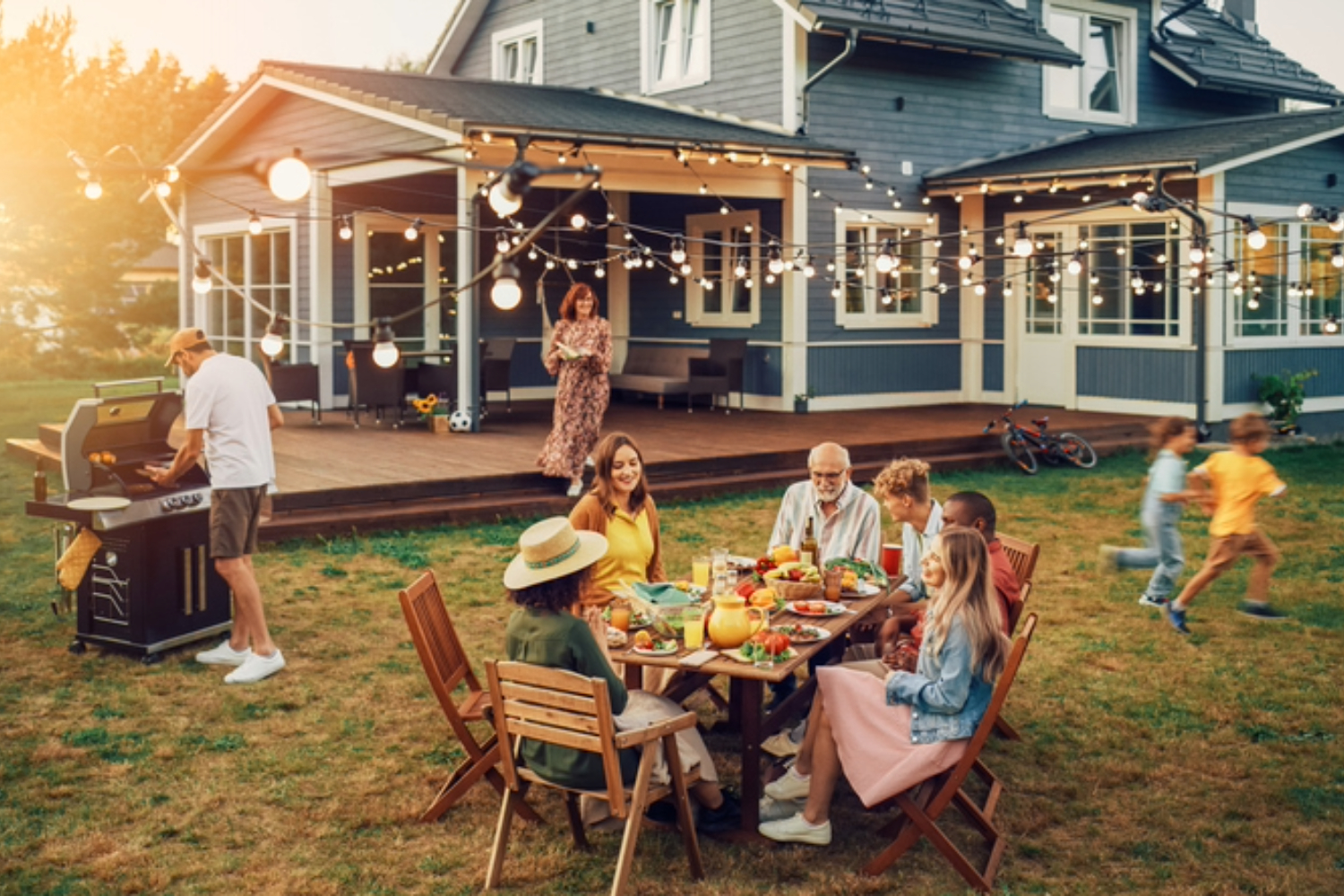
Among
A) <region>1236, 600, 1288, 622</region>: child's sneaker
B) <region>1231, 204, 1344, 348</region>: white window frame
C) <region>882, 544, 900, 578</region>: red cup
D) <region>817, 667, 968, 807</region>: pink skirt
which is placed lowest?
<region>1236, 600, 1288, 622</region>: child's sneaker

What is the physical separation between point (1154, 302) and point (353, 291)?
9288mm

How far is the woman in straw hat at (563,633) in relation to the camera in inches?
162

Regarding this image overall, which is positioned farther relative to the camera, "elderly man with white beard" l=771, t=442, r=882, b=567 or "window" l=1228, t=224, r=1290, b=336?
"window" l=1228, t=224, r=1290, b=336

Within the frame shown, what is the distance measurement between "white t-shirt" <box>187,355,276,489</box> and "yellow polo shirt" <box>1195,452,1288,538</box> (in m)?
5.04

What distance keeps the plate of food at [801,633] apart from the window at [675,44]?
13.2m

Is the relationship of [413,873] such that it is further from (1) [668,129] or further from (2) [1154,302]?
(2) [1154,302]

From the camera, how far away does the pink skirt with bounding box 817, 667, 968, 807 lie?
4316 millimetres

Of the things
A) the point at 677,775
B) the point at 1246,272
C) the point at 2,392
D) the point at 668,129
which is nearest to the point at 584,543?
the point at 677,775

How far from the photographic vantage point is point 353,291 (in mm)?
16469

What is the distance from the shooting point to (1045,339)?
16750mm

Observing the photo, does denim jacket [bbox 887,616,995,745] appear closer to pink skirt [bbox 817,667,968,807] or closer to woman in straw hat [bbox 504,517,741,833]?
pink skirt [bbox 817,667,968,807]

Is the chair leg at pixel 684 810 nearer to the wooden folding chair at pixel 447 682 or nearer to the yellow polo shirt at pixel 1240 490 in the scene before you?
the wooden folding chair at pixel 447 682

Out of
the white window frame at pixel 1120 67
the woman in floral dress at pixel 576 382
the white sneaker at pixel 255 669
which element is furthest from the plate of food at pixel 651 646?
the white window frame at pixel 1120 67

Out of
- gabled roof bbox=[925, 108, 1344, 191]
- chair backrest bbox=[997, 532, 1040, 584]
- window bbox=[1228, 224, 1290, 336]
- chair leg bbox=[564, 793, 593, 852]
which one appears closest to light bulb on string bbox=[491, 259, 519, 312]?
chair leg bbox=[564, 793, 593, 852]
